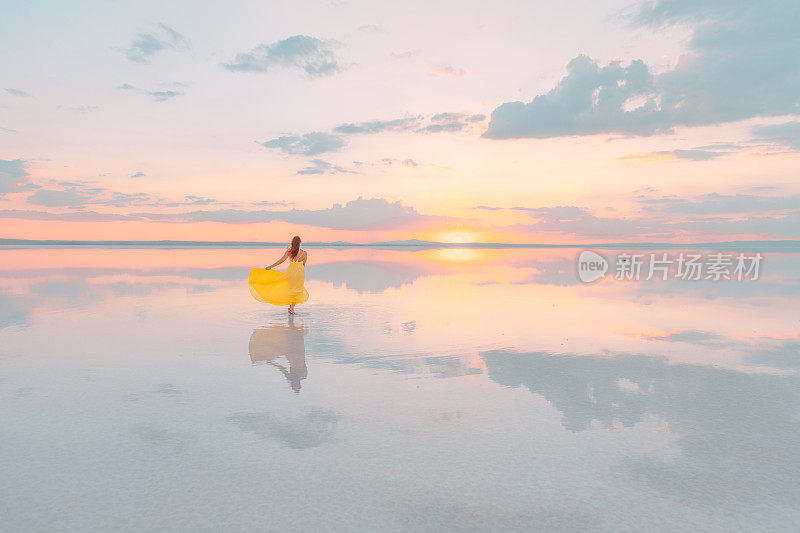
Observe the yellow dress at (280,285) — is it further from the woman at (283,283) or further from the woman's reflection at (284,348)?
the woman's reflection at (284,348)

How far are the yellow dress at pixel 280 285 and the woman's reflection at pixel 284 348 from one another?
6.01 feet

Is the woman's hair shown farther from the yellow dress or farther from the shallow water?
the shallow water

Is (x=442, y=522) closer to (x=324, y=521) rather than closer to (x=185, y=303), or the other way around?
(x=324, y=521)

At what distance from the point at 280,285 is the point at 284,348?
468 cm

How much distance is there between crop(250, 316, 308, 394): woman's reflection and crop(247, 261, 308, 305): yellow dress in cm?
183

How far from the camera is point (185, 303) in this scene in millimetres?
14016

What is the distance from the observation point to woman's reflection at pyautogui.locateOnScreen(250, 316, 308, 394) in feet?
23.5

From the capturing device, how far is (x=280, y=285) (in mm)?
13203

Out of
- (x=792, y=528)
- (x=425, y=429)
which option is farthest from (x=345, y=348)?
(x=792, y=528)

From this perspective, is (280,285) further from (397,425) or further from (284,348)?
(397,425)

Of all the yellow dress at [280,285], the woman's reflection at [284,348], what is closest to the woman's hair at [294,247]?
the yellow dress at [280,285]

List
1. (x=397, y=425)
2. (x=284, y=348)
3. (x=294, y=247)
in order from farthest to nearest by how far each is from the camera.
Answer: (x=294, y=247), (x=284, y=348), (x=397, y=425)

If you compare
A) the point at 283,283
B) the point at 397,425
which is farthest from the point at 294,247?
the point at 397,425

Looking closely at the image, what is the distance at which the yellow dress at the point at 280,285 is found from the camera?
43.3ft
